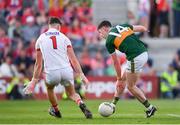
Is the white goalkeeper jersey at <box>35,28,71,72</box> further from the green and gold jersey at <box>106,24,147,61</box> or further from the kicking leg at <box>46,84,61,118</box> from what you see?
the green and gold jersey at <box>106,24,147,61</box>

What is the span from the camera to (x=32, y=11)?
115ft

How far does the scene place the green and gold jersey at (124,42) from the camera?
62.2ft

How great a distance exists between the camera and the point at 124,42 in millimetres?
19062

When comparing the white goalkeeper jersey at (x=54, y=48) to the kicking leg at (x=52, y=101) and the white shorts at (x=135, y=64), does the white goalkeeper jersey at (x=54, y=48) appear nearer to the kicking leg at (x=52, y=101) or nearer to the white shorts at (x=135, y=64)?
the kicking leg at (x=52, y=101)

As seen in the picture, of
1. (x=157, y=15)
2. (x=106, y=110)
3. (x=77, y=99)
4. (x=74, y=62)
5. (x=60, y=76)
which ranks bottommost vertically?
(x=157, y=15)

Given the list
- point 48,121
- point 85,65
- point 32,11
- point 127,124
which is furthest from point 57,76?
point 32,11

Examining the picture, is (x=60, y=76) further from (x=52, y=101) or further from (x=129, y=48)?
(x=129, y=48)

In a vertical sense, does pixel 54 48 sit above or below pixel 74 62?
above

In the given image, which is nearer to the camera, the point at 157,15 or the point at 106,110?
the point at 106,110

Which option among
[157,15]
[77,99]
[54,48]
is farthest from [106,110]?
[157,15]

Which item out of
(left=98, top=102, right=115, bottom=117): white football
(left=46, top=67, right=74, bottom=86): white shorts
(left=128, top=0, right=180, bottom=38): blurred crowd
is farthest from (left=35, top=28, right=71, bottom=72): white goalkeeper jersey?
(left=128, top=0, right=180, bottom=38): blurred crowd

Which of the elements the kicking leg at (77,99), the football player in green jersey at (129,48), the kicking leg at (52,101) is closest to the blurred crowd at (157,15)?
the football player in green jersey at (129,48)

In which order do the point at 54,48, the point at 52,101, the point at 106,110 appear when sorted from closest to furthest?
the point at 54,48
the point at 52,101
the point at 106,110

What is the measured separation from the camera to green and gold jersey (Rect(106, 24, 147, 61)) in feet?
62.2
